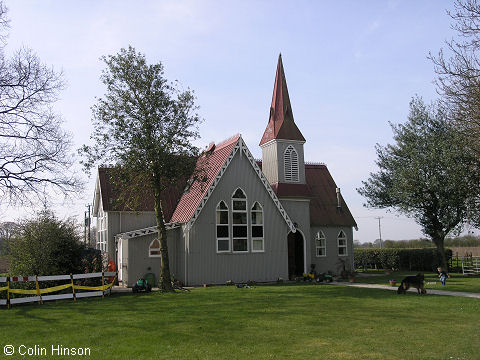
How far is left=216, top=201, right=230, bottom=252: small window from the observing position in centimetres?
2730

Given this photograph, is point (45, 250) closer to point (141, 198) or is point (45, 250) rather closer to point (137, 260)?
point (137, 260)

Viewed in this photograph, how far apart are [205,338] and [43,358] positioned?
3.67 m

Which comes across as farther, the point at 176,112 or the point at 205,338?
the point at 176,112

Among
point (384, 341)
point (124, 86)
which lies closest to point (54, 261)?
point (124, 86)

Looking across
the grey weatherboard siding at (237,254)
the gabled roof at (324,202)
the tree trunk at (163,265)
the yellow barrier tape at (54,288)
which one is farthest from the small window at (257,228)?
the yellow barrier tape at (54,288)

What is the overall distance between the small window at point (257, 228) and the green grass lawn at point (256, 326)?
819 cm

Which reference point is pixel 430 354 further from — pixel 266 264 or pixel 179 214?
pixel 179 214

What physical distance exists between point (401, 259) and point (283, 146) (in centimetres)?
1914

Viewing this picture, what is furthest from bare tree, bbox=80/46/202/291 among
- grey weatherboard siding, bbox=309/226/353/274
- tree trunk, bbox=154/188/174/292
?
grey weatherboard siding, bbox=309/226/353/274

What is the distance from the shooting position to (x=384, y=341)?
36.4 ft

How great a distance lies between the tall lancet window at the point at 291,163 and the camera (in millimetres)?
32094

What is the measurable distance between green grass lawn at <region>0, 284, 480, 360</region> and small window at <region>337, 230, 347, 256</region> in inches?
593

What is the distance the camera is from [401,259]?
43656 mm

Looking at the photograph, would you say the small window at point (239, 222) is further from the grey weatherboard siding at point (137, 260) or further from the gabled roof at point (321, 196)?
the gabled roof at point (321, 196)
